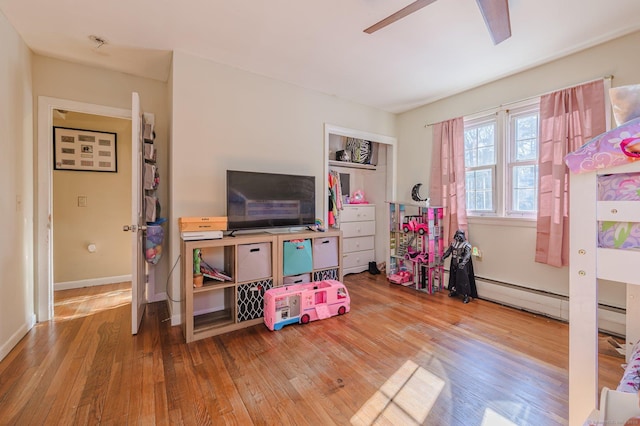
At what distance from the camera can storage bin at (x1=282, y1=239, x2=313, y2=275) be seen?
261 centimetres

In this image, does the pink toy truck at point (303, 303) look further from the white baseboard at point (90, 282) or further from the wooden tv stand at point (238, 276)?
the white baseboard at point (90, 282)

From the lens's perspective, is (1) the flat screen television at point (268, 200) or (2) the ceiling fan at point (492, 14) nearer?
(2) the ceiling fan at point (492, 14)

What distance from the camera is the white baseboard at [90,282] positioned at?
3338 mm

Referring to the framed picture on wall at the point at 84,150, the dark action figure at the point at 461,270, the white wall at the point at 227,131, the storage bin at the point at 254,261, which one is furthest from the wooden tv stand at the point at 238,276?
the framed picture on wall at the point at 84,150

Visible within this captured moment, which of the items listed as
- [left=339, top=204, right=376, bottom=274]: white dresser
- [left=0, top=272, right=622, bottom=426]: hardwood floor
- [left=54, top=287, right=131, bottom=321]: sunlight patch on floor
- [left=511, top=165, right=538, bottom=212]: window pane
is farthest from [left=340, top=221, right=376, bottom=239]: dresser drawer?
[left=54, top=287, right=131, bottom=321]: sunlight patch on floor

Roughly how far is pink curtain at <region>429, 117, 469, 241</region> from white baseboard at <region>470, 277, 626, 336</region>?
2.29 feet

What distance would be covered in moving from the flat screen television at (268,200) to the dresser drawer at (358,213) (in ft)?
3.43

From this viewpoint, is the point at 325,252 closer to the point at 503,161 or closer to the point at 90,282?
the point at 503,161

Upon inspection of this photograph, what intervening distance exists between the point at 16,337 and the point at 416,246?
3.96 meters

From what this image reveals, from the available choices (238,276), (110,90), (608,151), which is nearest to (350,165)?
(238,276)

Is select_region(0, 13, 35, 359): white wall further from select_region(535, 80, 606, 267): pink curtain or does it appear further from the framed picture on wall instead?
select_region(535, 80, 606, 267): pink curtain

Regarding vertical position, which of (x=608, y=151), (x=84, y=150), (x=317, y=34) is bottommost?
(x=608, y=151)

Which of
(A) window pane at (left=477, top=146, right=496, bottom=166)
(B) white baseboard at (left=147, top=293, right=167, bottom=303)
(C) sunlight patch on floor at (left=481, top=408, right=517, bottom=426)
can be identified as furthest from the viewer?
(A) window pane at (left=477, top=146, right=496, bottom=166)

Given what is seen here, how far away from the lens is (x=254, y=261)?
243 cm
